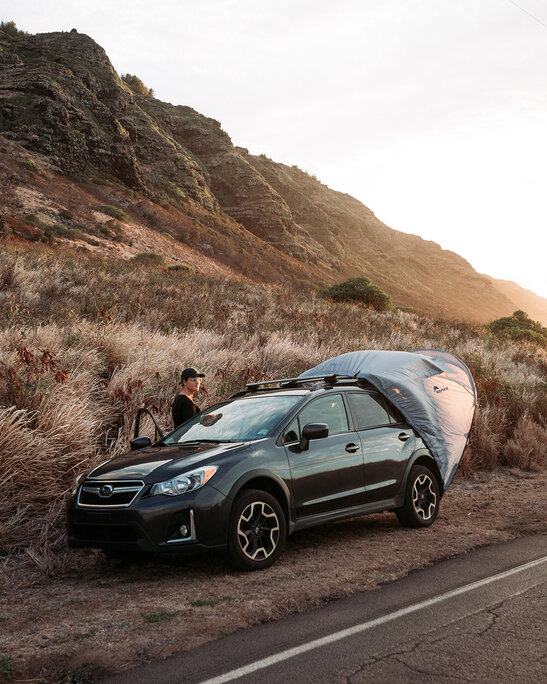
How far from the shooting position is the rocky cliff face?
60.4 meters

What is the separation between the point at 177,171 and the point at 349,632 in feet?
239

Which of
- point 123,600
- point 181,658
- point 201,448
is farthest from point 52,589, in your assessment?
point 181,658

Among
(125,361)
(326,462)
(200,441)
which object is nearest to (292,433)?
(326,462)

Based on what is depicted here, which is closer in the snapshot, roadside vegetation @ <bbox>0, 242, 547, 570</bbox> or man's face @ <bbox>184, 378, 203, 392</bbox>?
roadside vegetation @ <bbox>0, 242, 547, 570</bbox>

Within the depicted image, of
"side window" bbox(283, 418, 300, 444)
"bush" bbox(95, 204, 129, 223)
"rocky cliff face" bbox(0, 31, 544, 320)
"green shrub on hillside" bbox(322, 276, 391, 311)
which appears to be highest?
"rocky cliff face" bbox(0, 31, 544, 320)

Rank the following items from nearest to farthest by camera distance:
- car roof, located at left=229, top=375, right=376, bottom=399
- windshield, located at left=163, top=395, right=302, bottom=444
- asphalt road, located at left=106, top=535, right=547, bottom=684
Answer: asphalt road, located at left=106, top=535, right=547, bottom=684 < windshield, located at left=163, top=395, right=302, bottom=444 < car roof, located at left=229, top=375, right=376, bottom=399

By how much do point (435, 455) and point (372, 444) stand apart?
1.37 m

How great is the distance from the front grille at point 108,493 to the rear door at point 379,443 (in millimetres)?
2666

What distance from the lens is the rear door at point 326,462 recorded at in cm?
659

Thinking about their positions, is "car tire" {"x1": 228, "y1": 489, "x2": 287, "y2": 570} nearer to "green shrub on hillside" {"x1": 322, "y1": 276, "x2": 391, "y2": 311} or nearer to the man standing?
the man standing

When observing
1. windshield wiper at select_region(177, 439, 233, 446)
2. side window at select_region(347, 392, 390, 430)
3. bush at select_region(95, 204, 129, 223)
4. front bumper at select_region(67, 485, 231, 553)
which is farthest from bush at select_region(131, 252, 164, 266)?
front bumper at select_region(67, 485, 231, 553)

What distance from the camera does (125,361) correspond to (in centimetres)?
1076

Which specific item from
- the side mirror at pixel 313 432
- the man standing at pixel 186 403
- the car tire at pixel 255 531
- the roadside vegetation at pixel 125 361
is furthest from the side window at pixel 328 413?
the roadside vegetation at pixel 125 361

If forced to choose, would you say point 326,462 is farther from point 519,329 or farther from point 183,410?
point 519,329
